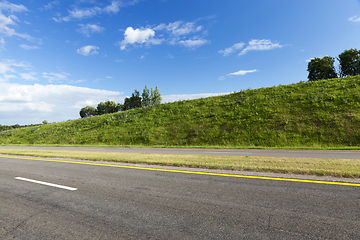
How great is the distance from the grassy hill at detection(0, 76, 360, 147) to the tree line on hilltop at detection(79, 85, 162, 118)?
36.6 meters

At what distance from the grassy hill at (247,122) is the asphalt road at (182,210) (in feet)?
53.9

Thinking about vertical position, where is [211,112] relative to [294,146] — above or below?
above

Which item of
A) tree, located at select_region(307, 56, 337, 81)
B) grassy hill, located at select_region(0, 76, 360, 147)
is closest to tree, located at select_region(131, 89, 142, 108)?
grassy hill, located at select_region(0, 76, 360, 147)

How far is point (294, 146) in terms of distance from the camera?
18688 mm

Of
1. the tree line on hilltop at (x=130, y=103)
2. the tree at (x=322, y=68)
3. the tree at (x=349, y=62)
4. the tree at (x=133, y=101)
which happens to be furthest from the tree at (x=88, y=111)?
the tree at (x=349, y=62)

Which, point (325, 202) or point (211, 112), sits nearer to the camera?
point (325, 202)

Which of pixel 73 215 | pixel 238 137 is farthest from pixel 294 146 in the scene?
pixel 73 215

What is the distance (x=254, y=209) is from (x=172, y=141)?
20820 mm

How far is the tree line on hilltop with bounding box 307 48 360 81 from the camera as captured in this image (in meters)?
44.2

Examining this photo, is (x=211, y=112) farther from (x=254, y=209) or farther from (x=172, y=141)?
(x=254, y=209)

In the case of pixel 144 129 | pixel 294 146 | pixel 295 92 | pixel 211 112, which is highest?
pixel 295 92

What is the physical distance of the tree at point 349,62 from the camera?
1734 inches

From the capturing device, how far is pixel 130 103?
271ft

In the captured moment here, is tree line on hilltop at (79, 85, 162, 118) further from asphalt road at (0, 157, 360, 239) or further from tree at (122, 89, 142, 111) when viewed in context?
asphalt road at (0, 157, 360, 239)
